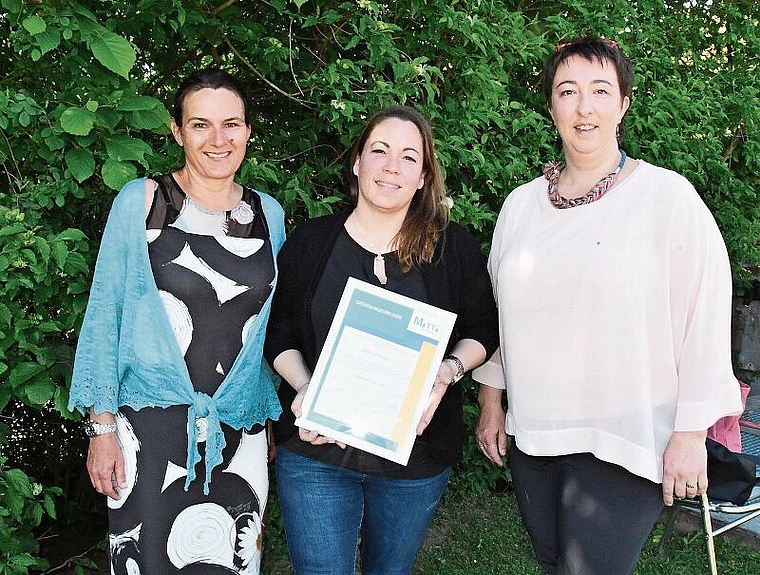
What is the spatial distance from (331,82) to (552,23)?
62.5 inches

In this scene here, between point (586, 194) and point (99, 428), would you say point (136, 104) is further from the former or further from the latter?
point (586, 194)

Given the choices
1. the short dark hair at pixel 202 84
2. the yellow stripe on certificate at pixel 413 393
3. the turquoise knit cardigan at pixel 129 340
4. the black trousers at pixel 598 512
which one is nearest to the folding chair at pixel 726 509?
the black trousers at pixel 598 512

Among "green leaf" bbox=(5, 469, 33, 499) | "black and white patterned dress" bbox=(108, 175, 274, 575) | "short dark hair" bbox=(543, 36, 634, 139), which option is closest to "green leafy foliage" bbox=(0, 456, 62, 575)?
"green leaf" bbox=(5, 469, 33, 499)

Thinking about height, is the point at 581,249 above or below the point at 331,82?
below

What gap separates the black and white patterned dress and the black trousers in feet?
3.53

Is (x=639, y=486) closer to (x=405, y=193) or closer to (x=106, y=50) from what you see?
(x=405, y=193)

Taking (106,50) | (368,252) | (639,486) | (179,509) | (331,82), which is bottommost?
(179,509)

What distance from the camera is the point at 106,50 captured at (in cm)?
237

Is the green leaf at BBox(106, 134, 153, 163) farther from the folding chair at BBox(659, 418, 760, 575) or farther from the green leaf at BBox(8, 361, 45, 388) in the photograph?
the folding chair at BBox(659, 418, 760, 575)

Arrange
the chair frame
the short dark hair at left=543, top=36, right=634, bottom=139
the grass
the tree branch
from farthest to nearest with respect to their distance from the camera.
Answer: the grass < the tree branch < the chair frame < the short dark hair at left=543, top=36, right=634, bottom=139

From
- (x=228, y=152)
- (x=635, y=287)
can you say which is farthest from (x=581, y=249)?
(x=228, y=152)

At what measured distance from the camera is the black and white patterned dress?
7.86 ft

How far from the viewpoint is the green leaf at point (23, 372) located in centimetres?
238

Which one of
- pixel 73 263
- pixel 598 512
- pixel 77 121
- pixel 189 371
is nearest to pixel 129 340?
pixel 189 371
